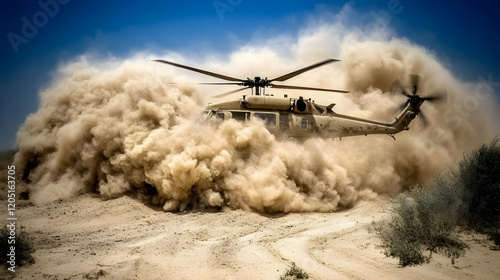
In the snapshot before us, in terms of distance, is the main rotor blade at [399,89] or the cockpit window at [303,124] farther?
the main rotor blade at [399,89]

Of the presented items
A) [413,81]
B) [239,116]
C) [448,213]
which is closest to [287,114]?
[239,116]

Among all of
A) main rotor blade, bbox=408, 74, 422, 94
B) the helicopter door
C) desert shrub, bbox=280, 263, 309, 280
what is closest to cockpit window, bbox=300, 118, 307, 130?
the helicopter door

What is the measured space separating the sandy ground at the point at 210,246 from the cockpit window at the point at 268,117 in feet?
13.8

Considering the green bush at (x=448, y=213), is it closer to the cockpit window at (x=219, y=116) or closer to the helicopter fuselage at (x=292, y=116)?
the helicopter fuselage at (x=292, y=116)

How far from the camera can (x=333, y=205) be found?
39.3 feet

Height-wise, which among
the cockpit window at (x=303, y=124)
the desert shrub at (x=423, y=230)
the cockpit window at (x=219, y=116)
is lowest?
the desert shrub at (x=423, y=230)

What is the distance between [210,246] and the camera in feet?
26.3

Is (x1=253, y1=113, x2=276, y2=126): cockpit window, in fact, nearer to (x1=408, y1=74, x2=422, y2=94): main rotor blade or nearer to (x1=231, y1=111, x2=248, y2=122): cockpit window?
(x1=231, y1=111, x2=248, y2=122): cockpit window

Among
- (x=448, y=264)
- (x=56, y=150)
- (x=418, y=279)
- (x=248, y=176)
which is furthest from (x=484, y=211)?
(x=56, y=150)

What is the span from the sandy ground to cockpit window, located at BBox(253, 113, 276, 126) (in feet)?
13.8

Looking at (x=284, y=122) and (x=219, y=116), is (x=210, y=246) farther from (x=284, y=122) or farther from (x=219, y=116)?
(x=284, y=122)

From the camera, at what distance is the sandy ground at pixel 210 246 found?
641 centimetres

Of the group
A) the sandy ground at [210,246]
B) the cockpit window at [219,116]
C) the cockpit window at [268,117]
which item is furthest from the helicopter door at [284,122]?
the sandy ground at [210,246]

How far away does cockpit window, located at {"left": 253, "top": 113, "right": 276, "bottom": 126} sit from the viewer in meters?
13.6
